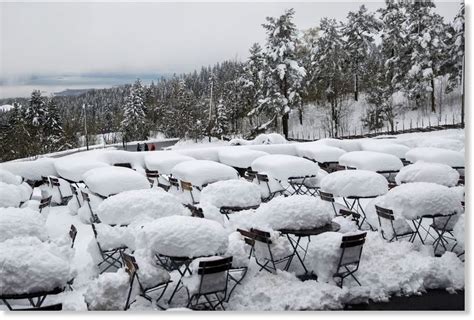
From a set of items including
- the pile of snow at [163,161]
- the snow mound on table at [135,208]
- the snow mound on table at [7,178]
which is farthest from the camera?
the pile of snow at [163,161]

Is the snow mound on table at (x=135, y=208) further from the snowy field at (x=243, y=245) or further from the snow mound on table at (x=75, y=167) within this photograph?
the snow mound on table at (x=75, y=167)

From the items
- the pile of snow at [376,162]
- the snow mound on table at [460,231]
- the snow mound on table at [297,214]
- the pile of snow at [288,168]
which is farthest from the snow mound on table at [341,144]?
the snow mound on table at [297,214]

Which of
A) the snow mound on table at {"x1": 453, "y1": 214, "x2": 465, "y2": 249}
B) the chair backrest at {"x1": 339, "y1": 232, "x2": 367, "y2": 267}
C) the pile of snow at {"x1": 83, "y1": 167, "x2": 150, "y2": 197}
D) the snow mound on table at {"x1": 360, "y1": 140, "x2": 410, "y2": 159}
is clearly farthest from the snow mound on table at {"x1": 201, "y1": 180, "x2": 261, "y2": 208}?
the snow mound on table at {"x1": 360, "y1": 140, "x2": 410, "y2": 159}

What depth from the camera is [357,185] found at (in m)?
6.44

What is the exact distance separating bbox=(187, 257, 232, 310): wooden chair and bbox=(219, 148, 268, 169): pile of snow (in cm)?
641

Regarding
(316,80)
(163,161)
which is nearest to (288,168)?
(163,161)

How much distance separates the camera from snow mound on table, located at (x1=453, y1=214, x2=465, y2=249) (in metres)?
5.17

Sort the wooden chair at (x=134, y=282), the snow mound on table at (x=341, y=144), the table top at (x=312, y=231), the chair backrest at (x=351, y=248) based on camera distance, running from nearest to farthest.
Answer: the wooden chair at (x=134, y=282)
the chair backrest at (x=351, y=248)
the table top at (x=312, y=231)
the snow mound on table at (x=341, y=144)

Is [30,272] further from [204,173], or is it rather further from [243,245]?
[204,173]

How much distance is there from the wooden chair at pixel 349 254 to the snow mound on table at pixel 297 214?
1.66 ft

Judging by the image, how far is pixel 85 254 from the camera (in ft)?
19.1

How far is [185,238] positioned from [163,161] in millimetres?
5955

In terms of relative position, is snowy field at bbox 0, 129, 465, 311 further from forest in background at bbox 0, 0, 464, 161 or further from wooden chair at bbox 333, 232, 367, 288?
forest in background at bbox 0, 0, 464, 161

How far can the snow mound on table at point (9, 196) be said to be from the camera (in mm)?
6387
